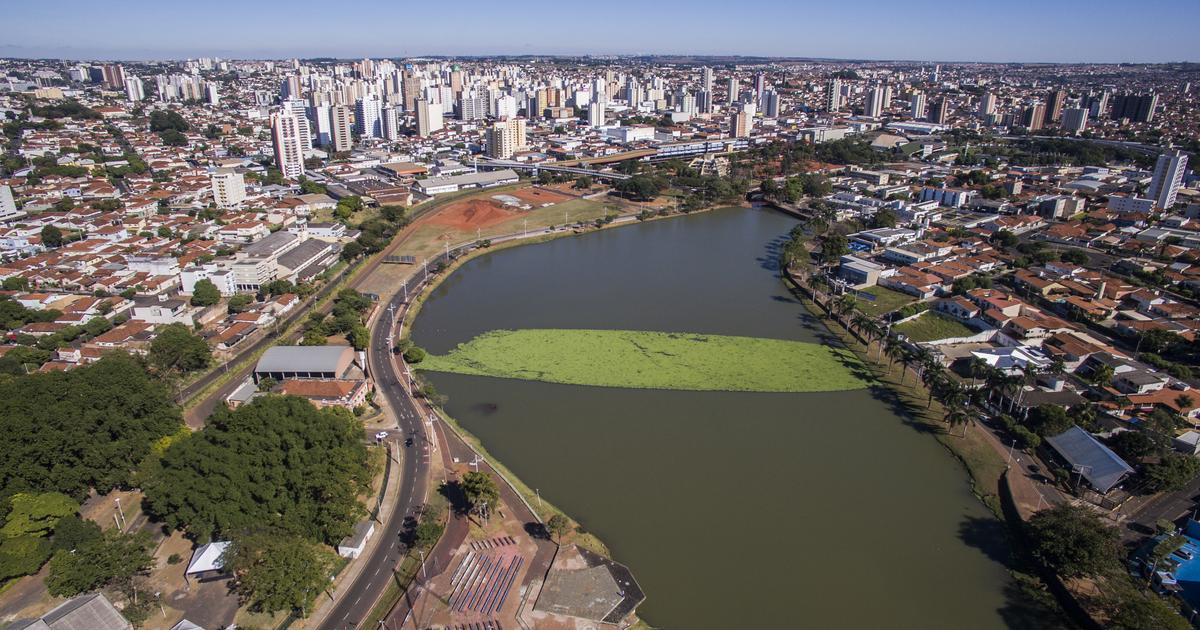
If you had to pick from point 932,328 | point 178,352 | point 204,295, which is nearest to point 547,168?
point 204,295

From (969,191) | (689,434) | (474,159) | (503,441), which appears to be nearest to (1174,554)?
(689,434)

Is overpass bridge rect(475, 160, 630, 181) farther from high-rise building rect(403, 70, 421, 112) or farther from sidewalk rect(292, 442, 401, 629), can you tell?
sidewalk rect(292, 442, 401, 629)

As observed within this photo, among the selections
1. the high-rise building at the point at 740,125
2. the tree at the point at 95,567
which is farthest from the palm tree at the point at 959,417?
the high-rise building at the point at 740,125

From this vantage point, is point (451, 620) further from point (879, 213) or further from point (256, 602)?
point (879, 213)

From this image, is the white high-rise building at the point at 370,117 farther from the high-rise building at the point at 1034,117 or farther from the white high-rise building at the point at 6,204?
the high-rise building at the point at 1034,117

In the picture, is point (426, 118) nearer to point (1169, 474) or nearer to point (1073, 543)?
point (1169, 474)

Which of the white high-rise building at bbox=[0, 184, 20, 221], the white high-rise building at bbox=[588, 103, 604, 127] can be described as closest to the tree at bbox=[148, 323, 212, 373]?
the white high-rise building at bbox=[0, 184, 20, 221]
